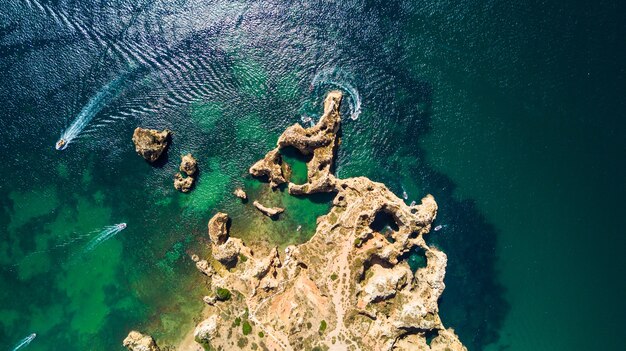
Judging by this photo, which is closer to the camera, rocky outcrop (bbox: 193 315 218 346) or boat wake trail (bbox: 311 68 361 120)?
rocky outcrop (bbox: 193 315 218 346)

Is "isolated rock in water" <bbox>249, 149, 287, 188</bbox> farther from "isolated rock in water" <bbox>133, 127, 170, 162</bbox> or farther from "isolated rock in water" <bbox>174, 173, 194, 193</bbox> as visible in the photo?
"isolated rock in water" <bbox>133, 127, 170, 162</bbox>

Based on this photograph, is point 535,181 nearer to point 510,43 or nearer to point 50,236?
point 510,43

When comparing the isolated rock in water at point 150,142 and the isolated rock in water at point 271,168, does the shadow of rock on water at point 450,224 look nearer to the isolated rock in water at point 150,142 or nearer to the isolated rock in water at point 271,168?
the isolated rock in water at point 271,168

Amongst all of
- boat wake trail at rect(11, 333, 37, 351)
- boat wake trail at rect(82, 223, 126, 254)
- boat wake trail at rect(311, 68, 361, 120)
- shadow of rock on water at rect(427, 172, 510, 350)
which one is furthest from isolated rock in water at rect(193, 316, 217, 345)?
boat wake trail at rect(311, 68, 361, 120)

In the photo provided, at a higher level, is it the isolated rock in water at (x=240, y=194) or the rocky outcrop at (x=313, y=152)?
the rocky outcrop at (x=313, y=152)

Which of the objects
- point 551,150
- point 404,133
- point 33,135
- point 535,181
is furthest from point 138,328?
point 551,150

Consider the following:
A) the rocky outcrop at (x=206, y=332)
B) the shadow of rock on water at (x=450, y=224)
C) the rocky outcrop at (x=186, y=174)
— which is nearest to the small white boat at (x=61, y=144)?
the rocky outcrop at (x=186, y=174)

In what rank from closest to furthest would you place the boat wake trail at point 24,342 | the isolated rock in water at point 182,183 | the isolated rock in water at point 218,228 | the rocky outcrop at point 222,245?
1. the rocky outcrop at point 222,245
2. the isolated rock in water at point 218,228
3. the isolated rock in water at point 182,183
4. the boat wake trail at point 24,342
